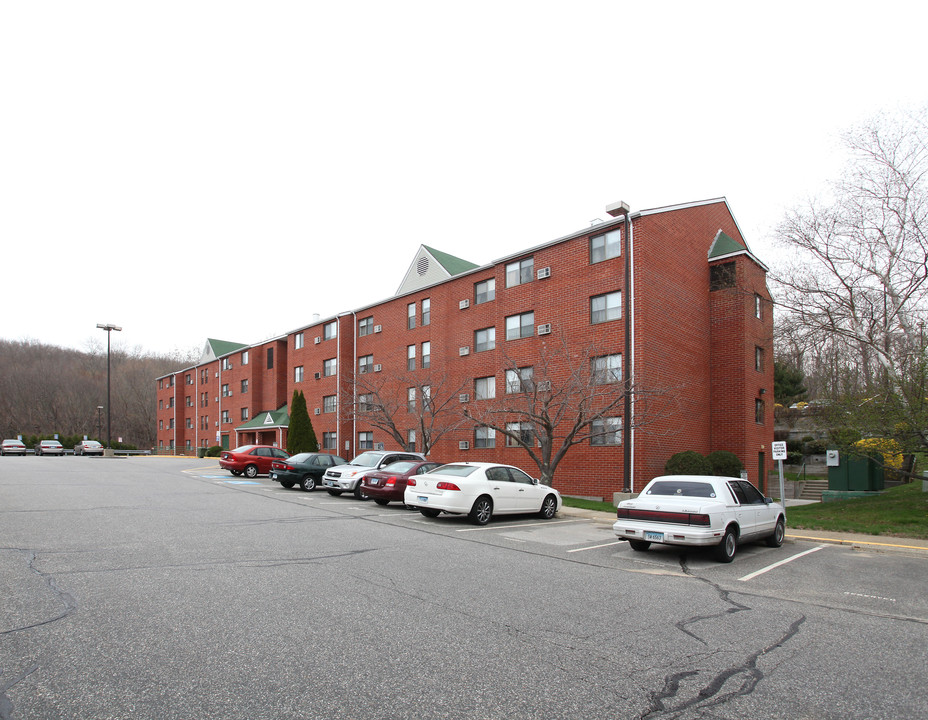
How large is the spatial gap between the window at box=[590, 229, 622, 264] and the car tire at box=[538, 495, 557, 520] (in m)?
11.1

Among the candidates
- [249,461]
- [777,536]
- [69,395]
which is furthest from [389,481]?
[69,395]

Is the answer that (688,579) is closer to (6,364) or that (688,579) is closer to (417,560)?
(417,560)

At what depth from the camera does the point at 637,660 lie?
518 cm

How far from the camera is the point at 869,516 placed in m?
17.0

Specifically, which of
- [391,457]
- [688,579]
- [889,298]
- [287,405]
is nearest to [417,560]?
[688,579]

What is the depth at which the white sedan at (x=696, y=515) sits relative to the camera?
10469mm

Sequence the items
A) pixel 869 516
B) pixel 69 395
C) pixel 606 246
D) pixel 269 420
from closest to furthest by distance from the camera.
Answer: pixel 869 516 → pixel 606 246 → pixel 269 420 → pixel 69 395

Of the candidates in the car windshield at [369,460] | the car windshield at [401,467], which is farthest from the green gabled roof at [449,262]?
the car windshield at [401,467]

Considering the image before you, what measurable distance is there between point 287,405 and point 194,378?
2006 centimetres

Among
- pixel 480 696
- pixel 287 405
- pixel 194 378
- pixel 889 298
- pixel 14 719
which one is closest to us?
pixel 14 719

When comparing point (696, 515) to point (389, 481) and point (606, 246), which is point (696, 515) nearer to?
point (389, 481)

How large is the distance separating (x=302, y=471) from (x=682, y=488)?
14.9 meters

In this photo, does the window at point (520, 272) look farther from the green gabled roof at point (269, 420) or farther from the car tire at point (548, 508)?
the green gabled roof at point (269, 420)

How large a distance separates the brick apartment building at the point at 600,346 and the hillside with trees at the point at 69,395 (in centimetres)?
6459
